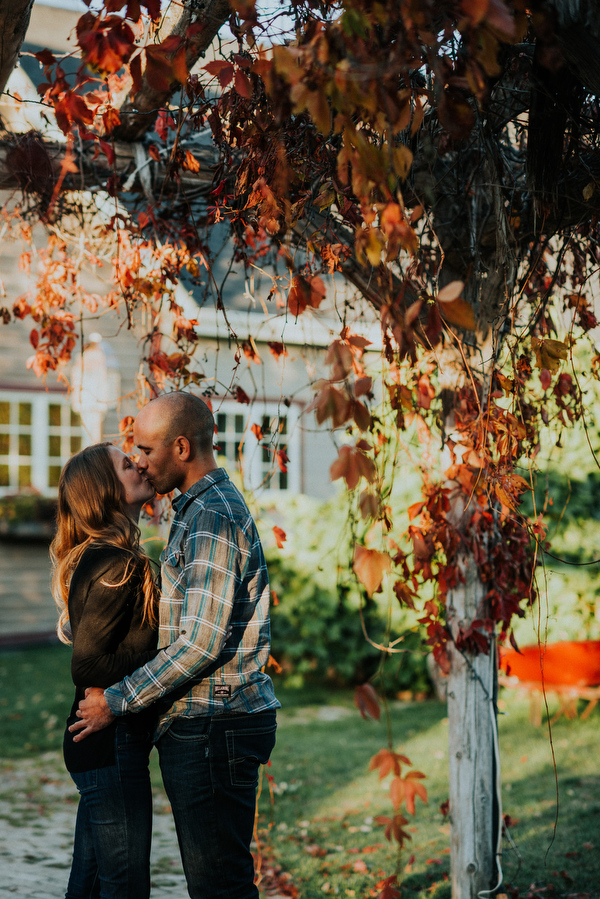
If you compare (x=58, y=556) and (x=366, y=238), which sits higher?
(x=366, y=238)

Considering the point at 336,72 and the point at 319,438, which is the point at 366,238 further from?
the point at 319,438

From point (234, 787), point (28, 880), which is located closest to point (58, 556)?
point (234, 787)

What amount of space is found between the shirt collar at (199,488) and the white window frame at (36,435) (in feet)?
27.9

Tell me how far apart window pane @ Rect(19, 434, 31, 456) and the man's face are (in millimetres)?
8802

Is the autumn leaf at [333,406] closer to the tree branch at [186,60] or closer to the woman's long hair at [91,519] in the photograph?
the tree branch at [186,60]

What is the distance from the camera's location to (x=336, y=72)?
3.98 feet

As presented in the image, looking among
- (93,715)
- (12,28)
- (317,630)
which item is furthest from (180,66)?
(317,630)

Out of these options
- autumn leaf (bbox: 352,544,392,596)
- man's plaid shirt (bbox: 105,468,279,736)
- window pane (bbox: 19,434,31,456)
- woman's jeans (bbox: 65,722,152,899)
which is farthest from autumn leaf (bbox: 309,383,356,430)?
window pane (bbox: 19,434,31,456)

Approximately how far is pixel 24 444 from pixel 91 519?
8.68 meters

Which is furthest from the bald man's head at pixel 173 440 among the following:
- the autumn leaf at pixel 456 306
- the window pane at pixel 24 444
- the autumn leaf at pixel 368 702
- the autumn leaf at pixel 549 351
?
the window pane at pixel 24 444

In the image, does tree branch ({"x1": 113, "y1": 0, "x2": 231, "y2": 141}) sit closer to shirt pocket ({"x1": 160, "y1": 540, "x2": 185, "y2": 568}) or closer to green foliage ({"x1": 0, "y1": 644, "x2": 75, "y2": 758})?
shirt pocket ({"x1": 160, "y1": 540, "x2": 185, "y2": 568})

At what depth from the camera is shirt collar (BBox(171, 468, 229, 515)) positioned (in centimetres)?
236

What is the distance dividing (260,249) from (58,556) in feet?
5.57

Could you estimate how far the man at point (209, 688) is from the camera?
215 cm
